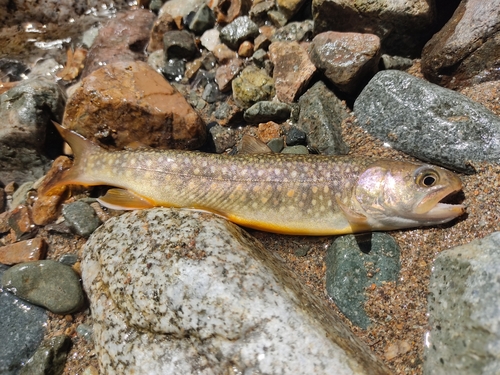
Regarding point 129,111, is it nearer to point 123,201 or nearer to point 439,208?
point 123,201

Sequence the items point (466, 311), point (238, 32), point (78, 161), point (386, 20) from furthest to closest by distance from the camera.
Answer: point (238, 32)
point (386, 20)
point (78, 161)
point (466, 311)

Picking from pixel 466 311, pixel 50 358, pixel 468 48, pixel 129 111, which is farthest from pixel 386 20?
pixel 50 358

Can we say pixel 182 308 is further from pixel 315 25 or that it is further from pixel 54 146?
pixel 315 25

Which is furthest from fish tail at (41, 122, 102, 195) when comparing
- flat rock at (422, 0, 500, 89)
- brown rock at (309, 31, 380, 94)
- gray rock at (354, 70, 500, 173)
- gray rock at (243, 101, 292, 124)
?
flat rock at (422, 0, 500, 89)

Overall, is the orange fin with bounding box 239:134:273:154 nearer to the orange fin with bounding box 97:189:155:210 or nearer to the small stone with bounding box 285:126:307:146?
the small stone with bounding box 285:126:307:146

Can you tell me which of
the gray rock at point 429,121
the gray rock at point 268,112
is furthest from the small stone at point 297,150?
the gray rock at point 429,121

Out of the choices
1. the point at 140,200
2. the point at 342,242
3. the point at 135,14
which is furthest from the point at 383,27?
the point at 135,14

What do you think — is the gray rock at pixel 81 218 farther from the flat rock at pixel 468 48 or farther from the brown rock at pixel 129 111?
the flat rock at pixel 468 48

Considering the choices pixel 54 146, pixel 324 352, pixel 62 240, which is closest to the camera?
pixel 324 352
